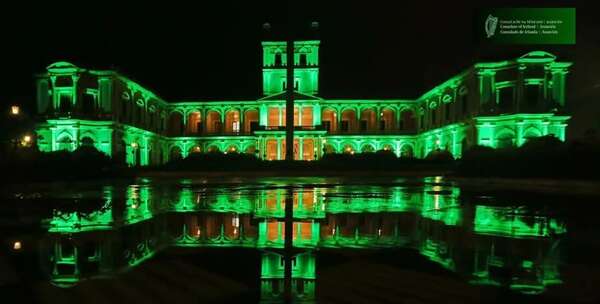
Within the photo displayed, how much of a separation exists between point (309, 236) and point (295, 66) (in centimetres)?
5527

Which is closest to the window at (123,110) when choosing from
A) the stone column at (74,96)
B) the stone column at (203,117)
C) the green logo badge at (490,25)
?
the stone column at (74,96)

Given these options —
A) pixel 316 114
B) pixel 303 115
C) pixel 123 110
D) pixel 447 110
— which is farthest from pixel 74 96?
pixel 447 110

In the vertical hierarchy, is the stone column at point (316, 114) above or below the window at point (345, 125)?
above

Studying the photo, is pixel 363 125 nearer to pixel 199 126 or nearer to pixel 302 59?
pixel 302 59

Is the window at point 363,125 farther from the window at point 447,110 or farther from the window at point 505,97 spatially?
the window at point 505,97

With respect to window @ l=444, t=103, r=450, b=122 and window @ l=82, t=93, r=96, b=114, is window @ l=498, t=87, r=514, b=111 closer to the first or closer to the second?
window @ l=444, t=103, r=450, b=122

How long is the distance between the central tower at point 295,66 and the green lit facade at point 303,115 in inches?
6.1

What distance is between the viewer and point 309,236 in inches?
236

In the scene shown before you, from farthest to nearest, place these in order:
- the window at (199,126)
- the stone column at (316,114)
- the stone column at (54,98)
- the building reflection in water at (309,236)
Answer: the window at (199,126), the stone column at (316,114), the stone column at (54,98), the building reflection in water at (309,236)

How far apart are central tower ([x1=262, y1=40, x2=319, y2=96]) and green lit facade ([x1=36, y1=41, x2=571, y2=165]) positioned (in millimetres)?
155

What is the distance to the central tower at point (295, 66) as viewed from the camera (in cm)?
5953

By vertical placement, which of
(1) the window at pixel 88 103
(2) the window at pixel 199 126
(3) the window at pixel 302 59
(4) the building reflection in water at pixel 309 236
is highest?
(3) the window at pixel 302 59

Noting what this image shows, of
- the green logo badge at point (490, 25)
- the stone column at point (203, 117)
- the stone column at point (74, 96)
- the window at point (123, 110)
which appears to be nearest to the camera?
the green logo badge at point (490, 25)

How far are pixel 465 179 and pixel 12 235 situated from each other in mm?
19995
